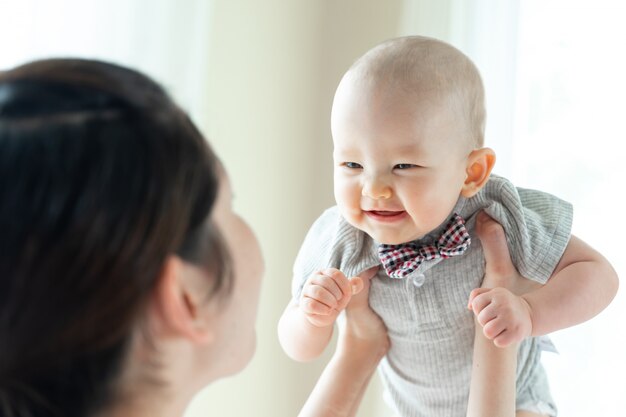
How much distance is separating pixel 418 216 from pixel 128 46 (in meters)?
0.81

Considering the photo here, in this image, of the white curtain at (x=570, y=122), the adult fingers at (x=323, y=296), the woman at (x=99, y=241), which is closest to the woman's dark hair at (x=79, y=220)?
the woman at (x=99, y=241)

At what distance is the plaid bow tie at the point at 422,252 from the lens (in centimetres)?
114

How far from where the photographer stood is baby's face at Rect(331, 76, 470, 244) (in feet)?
3.50

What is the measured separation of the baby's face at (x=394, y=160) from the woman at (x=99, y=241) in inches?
13.4

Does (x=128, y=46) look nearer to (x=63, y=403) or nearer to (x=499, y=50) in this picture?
(x=499, y=50)

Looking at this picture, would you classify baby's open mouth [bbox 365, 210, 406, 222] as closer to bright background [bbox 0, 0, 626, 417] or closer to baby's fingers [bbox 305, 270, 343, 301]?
baby's fingers [bbox 305, 270, 343, 301]

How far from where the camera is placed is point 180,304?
730 mm

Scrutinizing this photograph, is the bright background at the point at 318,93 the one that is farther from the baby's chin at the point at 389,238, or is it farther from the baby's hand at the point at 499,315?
the baby's hand at the point at 499,315

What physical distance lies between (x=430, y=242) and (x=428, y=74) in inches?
10.1

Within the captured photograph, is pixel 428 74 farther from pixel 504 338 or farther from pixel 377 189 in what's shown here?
pixel 504 338

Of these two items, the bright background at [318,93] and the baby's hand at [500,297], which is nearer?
the baby's hand at [500,297]

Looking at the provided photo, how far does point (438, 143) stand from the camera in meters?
1.09

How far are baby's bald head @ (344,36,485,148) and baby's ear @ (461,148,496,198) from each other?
2cm

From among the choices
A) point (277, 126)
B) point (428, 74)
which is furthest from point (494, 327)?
point (277, 126)
